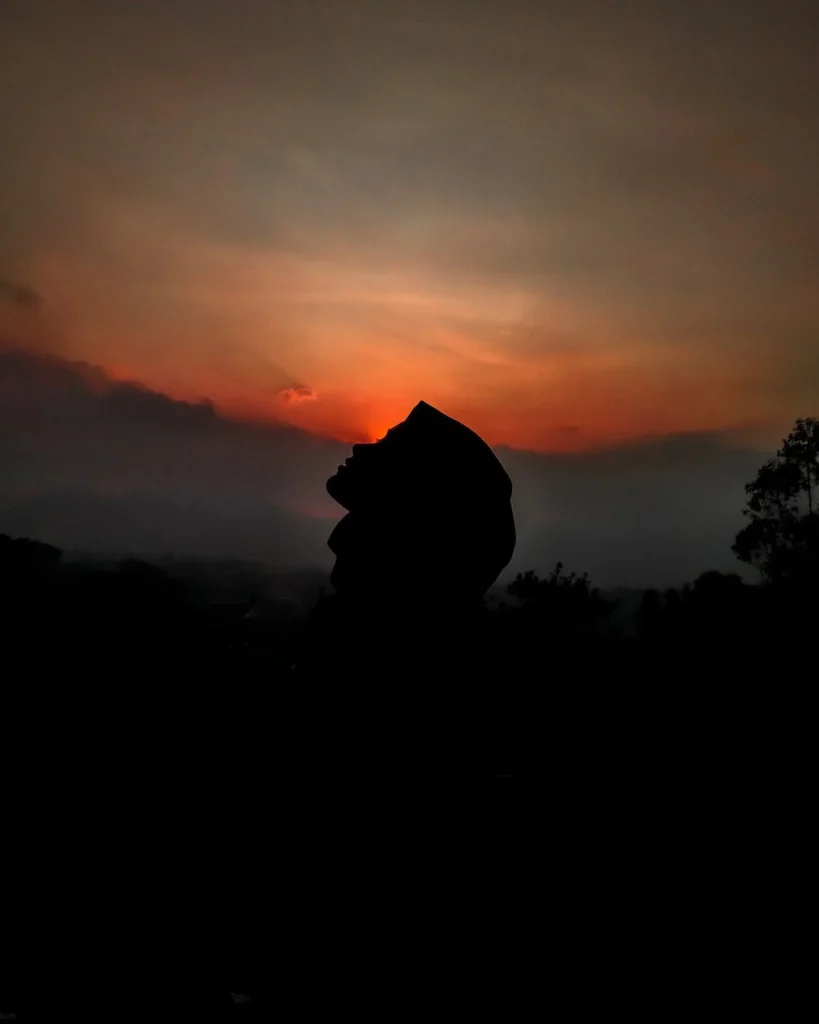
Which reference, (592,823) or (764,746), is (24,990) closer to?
(592,823)

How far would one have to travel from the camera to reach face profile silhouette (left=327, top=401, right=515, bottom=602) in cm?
646

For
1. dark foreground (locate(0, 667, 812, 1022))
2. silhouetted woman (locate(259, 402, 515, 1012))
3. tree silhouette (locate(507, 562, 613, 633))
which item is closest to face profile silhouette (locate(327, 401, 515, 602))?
silhouetted woman (locate(259, 402, 515, 1012))

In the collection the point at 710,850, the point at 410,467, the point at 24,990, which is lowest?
the point at 24,990

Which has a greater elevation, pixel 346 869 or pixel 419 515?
pixel 419 515

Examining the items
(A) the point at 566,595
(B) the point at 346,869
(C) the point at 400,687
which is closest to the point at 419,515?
(C) the point at 400,687

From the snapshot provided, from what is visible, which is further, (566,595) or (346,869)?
(566,595)

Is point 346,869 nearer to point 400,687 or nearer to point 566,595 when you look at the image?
point 400,687

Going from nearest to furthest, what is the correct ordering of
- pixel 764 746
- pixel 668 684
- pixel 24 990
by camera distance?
pixel 24 990 → pixel 764 746 → pixel 668 684

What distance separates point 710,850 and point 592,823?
Answer: 3.74 feet

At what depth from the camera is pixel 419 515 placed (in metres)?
6.42

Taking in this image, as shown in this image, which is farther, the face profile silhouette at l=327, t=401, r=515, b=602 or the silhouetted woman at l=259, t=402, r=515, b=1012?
the face profile silhouette at l=327, t=401, r=515, b=602

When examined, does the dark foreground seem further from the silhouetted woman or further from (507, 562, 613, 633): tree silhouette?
(507, 562, 613, 633): tree silhouette

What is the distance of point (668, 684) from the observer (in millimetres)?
11836

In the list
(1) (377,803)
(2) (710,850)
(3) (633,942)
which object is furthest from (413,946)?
(2) (710,850)
